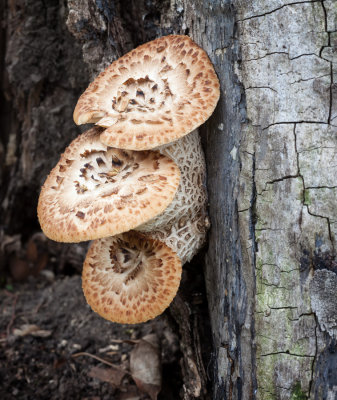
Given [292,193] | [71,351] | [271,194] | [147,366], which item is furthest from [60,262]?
[292,193]

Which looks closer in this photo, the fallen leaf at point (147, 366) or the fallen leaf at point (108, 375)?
the fallen leaf at point (147, 366)

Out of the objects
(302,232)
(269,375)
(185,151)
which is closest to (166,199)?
(185,151)

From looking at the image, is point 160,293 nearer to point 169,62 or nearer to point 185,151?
point 185,151

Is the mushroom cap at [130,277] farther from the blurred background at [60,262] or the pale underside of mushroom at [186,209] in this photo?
the blurred background at [60,262]

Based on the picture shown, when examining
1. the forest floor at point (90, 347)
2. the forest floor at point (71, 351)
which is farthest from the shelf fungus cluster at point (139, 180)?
the forest floor at point (71, 351)

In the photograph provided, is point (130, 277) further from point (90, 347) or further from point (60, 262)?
point (60, 262)

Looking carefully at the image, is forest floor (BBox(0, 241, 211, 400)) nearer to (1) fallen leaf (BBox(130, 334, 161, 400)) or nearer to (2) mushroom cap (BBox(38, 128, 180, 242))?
(1) fallen leaf (BBox(130, 334, 161, 400))
